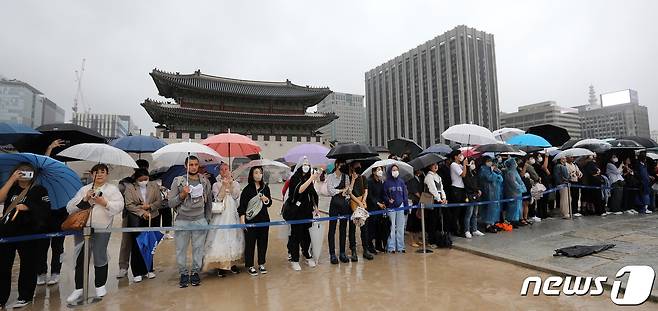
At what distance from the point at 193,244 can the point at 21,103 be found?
80.8 metres

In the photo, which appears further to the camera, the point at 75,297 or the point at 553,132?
the point at 553,132

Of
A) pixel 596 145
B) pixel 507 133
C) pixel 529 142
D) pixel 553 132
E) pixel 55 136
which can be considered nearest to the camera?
pixel 55 136

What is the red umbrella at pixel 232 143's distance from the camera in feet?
17.0

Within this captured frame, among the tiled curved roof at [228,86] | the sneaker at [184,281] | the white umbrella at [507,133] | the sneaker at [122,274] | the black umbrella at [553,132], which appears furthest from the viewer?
the tiled curved roof at [228,86]

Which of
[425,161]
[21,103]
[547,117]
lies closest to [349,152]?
[425,161]

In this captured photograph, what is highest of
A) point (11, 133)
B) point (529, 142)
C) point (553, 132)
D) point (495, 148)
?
point (553, 132)

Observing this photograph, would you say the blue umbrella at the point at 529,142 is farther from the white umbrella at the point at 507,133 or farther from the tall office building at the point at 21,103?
the tall office building at the point at 21,103

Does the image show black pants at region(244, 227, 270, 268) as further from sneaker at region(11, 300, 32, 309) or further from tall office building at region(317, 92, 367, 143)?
tall office building at region(317, 92, 367, 143)

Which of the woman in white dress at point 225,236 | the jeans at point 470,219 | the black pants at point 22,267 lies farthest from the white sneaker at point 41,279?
the jeans at point 470,219

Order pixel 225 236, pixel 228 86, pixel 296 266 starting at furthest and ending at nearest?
pixel 228 86
pixel 296 266
pixel 225 236

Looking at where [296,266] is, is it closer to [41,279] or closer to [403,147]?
[41,279]

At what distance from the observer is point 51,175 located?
3494 millimetres

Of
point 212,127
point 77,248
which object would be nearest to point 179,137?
point 212,127

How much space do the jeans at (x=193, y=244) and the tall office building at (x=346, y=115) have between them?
74.1 meters
